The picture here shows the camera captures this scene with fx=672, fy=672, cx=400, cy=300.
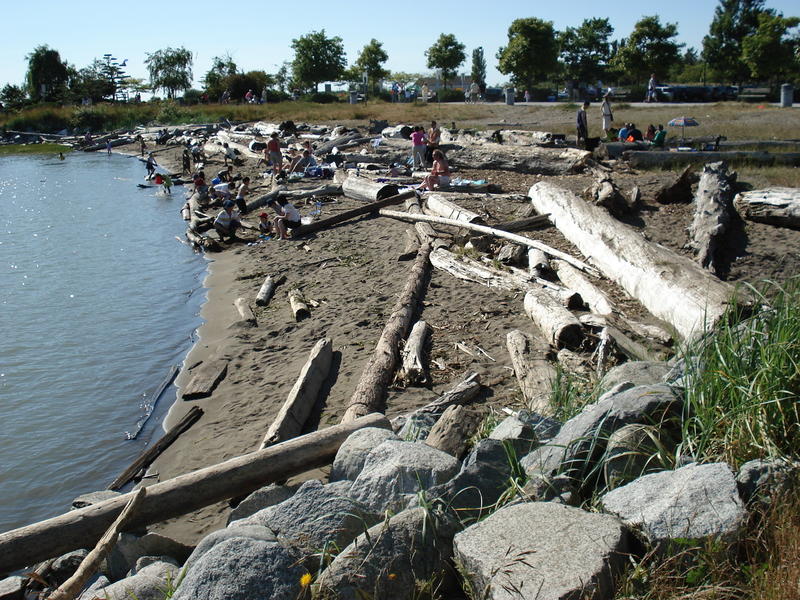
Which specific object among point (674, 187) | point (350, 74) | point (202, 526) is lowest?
point (202, 526)

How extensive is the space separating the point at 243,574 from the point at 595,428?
2.16 metres

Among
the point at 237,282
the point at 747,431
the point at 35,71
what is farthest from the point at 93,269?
the point at 35,71

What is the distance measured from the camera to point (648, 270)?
28.0ft

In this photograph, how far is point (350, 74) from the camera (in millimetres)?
69562

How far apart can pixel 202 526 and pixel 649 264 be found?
618 cm

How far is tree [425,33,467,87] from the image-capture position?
6319 cm

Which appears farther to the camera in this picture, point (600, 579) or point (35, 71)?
point (35, 71)

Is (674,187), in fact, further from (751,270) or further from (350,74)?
(350,74)

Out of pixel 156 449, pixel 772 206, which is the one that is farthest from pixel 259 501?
pixel 772 206

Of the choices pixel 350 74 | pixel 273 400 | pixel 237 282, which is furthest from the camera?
pixel 350 74

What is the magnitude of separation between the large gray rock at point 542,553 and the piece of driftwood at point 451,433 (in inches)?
53.5

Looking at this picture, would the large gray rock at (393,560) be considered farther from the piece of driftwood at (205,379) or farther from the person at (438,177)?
the person at (438,177)

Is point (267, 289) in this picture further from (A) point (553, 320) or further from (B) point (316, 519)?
(B) point (316, 519)

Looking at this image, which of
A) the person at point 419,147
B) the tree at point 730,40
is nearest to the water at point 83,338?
the person at point 419,147
